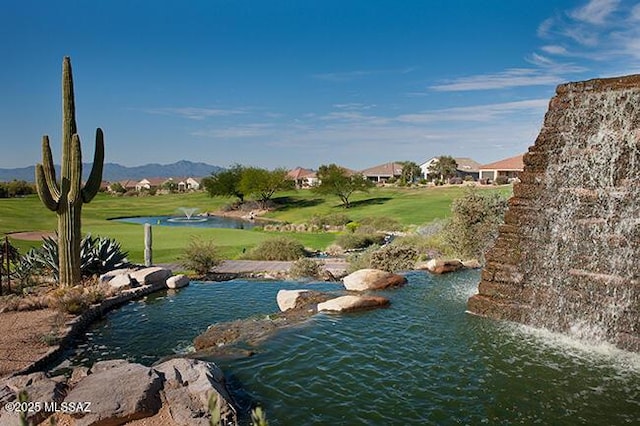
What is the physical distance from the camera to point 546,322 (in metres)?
11.2

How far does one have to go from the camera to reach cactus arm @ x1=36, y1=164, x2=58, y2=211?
49.5ft

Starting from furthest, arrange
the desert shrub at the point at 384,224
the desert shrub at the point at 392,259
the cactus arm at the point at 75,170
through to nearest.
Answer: the desert shrub at the point at 384,224 < the desert shrub at the point at 392,259 < the cactus arm at the point at 75,170

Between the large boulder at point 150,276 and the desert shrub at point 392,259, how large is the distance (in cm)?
908

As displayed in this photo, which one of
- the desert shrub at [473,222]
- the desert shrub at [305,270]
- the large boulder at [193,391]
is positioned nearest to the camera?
the large boulder at [193,391]

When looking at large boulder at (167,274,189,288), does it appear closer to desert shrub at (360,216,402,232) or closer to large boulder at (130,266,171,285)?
large boulder at (130,266,171,285)

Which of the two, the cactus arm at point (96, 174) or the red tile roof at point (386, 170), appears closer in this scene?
the cactus arm at point (96, 174)

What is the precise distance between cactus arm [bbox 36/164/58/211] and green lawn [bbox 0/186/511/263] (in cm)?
954

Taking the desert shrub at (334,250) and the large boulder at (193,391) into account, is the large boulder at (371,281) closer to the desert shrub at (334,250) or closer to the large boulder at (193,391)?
the large boulder at (193,391)

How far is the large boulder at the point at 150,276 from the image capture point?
16950 mm

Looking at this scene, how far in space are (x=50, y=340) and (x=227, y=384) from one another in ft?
17.4

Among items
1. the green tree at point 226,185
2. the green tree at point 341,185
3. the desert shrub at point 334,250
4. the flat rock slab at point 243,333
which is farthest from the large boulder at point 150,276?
the green tree at point 226,185

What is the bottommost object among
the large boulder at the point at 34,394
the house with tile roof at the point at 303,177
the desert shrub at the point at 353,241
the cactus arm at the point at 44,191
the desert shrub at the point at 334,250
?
the desert shrub at the point at 334,250

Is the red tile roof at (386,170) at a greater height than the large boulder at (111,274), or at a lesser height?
greater

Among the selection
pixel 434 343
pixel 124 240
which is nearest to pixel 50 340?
pixel 434 343
